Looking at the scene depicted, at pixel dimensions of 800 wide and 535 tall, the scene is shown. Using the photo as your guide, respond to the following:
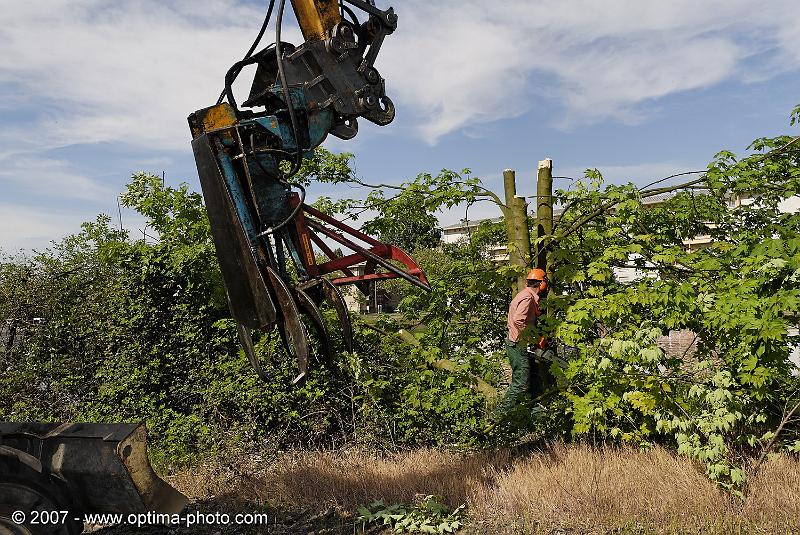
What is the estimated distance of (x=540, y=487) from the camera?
5730 millimetres

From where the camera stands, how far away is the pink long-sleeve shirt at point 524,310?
6953mm

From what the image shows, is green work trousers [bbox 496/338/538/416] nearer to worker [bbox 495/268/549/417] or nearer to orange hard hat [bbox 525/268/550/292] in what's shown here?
worker [bbox 495/268/549/417]

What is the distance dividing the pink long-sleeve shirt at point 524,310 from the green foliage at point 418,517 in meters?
2.10

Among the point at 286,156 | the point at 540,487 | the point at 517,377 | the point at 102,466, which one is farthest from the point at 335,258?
the point at 517,377

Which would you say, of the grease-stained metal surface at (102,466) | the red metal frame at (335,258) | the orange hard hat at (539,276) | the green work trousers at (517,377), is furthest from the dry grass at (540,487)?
the red metal frame at (335,258)

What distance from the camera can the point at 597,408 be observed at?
621 cm

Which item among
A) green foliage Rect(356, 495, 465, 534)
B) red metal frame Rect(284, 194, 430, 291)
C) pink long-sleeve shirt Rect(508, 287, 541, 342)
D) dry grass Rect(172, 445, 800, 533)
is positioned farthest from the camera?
pink long-sleeve shirt Rect(508, 287, 541, 342)

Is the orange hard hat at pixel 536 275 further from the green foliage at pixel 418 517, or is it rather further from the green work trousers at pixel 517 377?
the green foliage at pixel 418 517

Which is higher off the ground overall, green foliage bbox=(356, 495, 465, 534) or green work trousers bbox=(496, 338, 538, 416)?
green work trousers bbox=(496, 338, 538, 416)

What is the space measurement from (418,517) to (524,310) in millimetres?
2512

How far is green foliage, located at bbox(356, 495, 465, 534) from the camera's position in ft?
17.4

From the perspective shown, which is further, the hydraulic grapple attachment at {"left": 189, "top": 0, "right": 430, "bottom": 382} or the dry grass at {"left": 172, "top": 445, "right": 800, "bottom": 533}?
the dry grass at {"left": 172, "top": 445, "right": 800, "bottom": 533}

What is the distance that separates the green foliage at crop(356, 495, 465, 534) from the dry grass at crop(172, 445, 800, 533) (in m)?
0.19

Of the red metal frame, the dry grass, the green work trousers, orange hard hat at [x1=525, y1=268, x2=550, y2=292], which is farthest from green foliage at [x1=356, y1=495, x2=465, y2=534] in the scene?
orange hard hat at [x1=525, y1=268, x2=550, y2=292]
